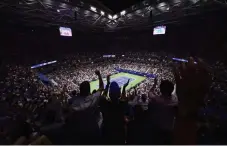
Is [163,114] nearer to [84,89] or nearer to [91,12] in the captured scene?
[84,89]

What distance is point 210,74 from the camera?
1.25 metres

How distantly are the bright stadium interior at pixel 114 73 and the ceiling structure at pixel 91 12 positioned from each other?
0.11 meters

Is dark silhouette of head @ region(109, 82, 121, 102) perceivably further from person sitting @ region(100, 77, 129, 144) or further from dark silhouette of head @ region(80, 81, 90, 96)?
dark silhouette of head @ region(80, 81, 90, 96)

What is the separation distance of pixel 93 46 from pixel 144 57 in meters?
11.6

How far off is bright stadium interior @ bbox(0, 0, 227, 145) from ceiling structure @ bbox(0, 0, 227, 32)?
11 cm

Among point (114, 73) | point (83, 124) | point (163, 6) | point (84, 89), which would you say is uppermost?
point (163, 6)

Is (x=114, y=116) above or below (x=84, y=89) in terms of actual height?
below

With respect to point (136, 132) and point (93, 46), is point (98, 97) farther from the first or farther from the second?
point (93, 46)

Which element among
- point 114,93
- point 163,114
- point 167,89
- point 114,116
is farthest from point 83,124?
point 167,89

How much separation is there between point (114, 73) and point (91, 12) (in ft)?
47.0

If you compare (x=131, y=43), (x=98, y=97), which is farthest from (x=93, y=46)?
(x=98, y=97)

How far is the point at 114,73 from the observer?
33719 millimetres

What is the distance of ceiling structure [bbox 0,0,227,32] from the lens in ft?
52.5

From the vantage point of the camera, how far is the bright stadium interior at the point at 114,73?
2332 mm
